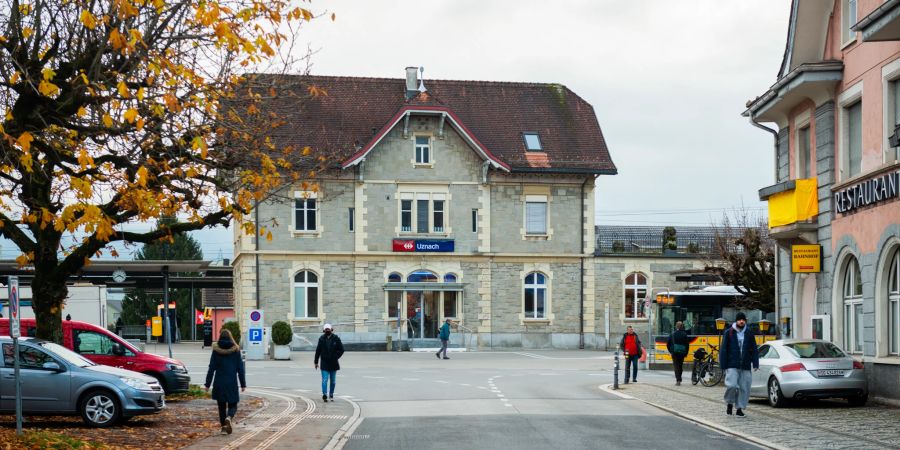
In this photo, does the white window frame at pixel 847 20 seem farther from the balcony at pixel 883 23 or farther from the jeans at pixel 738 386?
the jeans at pixel 738 386

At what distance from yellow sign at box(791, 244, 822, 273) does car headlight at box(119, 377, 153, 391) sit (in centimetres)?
1519

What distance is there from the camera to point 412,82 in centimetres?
5950

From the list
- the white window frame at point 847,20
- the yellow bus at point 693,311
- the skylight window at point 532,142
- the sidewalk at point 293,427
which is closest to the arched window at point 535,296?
the skylight window at point 532,142

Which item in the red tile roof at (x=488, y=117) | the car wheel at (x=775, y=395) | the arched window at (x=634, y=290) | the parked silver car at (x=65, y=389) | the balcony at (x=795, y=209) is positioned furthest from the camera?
the arched window at (x=634, y=290)

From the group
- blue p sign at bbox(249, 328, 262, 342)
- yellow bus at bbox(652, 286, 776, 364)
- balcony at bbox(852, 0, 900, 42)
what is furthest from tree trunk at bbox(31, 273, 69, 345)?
yellow bus at bbox(652, 286, 776, 364)

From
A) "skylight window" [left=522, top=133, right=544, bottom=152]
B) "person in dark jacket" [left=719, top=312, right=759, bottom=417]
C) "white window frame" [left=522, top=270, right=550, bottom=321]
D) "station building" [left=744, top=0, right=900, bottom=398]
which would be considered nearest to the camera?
"person in dark jacket" [left=719, top=312, right=759, bottom=417]

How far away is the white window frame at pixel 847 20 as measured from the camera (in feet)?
86.2

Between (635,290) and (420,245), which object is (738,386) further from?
(635,290)

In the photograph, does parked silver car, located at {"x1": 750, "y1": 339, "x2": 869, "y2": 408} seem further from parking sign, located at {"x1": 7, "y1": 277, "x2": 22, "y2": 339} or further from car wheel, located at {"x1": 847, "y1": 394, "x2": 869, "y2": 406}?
parking sign, located at {"x1": 7, "y1": 277, "x2": 22, "y2": 339}

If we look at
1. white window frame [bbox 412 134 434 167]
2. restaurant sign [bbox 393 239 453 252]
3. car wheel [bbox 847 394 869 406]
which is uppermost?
white window frame [bbox 412 134 434 167]

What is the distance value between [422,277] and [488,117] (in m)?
8.83

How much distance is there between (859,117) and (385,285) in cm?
3314

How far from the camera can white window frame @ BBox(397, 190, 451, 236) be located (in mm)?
57062

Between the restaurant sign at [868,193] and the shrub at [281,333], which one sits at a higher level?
the restaurant sign at [868,193]
